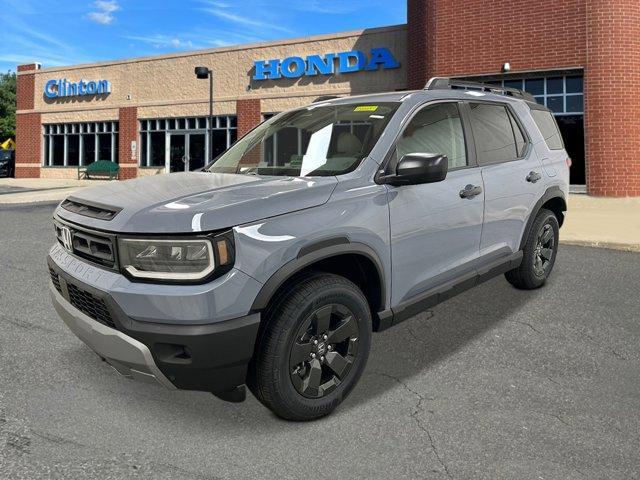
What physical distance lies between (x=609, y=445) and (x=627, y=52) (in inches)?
610

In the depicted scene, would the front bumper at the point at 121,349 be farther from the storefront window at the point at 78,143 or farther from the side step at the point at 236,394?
the storefront window at the point at 78,143

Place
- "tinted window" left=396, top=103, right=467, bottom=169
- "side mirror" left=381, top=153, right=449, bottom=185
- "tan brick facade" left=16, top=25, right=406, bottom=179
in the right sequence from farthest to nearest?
"tan brick facade" left=16, top=25, right=406, bottom=179, "tinted window" left=396, top=103, right=467, bottom=169, "side mirror" left=381, top=153, right=449, bottom=185

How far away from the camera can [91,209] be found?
308 centimetres

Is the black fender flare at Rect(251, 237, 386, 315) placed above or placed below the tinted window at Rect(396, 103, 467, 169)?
below

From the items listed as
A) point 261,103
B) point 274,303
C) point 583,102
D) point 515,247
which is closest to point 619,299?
point 515,247

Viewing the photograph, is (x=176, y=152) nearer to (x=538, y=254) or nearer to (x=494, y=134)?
(x=538, y=254)

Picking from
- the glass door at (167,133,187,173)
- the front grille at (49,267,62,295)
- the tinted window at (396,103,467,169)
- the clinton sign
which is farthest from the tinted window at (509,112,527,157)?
the glass door at (167,133,187,173)

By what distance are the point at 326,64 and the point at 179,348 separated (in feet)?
69.8

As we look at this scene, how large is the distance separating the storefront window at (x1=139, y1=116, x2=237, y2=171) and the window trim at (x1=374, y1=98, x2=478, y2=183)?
21.4 m

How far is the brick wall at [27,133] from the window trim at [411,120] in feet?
105

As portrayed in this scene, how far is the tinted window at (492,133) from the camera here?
4457mm

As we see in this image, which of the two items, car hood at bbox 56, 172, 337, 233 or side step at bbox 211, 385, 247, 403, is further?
side step at bbox 211, 385, 247, 403

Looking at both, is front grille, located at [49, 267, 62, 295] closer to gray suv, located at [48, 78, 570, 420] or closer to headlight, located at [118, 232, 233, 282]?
gray suv, located at [48, 78, 570, 420]

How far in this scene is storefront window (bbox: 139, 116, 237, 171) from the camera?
83.9ft
